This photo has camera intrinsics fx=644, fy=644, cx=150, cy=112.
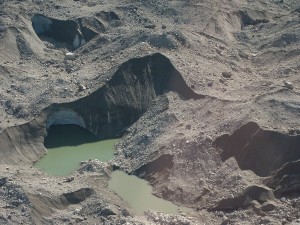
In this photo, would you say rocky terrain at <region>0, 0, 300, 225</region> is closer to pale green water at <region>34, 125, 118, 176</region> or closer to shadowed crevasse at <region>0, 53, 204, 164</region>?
shadowed crevasse at <region>0, 53, 204, 164</region>

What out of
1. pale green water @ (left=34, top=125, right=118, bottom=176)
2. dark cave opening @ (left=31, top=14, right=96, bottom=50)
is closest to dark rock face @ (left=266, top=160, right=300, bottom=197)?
pale green water @ (left=34, top=125, right=118, bottom=176)

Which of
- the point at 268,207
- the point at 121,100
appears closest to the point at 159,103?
the point at 121,100

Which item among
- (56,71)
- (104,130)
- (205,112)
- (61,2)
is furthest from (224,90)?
(61,2)

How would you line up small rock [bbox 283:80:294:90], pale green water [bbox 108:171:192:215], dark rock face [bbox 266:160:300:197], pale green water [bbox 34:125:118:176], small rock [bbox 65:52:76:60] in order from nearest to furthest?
1. dark rock face [bbox 266:160:300:197]
2. pale green water [bbox 108:171:192:215]
3. pale green water [bbox 34:125:118:176]
4. small rock [bbox 283:80:294:90]
5. small rock [bbox 65:52:76:60]

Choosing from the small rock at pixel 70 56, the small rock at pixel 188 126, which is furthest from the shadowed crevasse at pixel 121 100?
the small rock at pixel 70 56

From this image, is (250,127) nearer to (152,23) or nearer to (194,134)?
(194,134)

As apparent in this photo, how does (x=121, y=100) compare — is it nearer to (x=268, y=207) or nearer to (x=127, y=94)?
(x=127, y=94)

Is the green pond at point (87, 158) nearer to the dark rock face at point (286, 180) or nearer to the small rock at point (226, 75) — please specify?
the dark rock face at point (286, 180)
